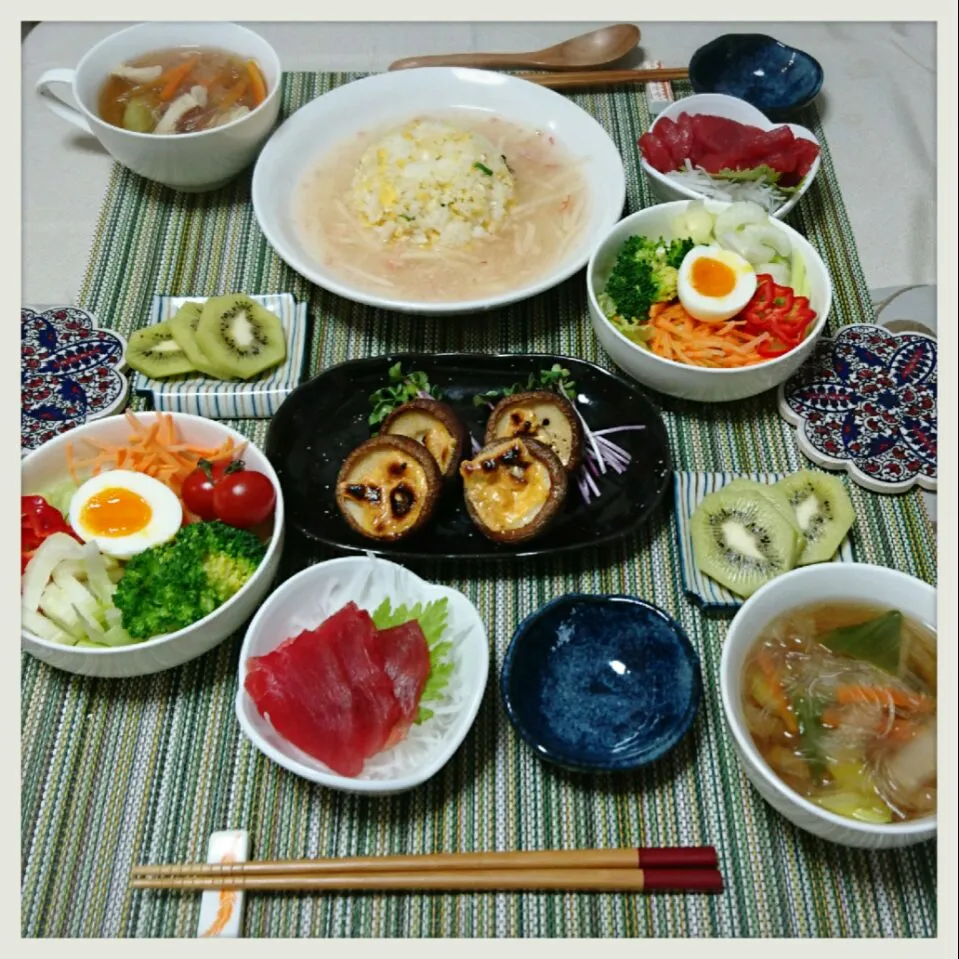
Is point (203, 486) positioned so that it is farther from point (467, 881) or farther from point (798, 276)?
point (798, 276)

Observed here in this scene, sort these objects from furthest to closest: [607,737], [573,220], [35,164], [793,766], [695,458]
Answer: [35,164], [573,220], [695,458], [607,737], [793,766]

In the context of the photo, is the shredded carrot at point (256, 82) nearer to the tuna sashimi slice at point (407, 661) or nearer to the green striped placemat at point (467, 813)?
the green striped placemat at point (467, 813)

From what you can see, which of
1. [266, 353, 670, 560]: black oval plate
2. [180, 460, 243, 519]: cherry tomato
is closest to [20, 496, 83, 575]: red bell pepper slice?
[180, 460, 243, 519]: cherry tomato

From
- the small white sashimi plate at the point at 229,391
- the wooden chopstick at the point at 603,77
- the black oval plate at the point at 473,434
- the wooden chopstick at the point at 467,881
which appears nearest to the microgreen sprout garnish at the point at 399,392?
the black oval plate at the point at 473,434

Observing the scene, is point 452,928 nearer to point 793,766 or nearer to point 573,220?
point 793,766

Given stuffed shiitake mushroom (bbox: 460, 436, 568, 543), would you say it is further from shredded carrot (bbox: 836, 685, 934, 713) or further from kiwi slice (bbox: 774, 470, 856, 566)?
shredded carrot (bbox: 836, 685, 934, 713)

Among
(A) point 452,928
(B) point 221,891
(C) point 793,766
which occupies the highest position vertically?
(C) point 793,766

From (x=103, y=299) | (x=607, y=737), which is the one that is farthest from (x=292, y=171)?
(x=607, y=737)
